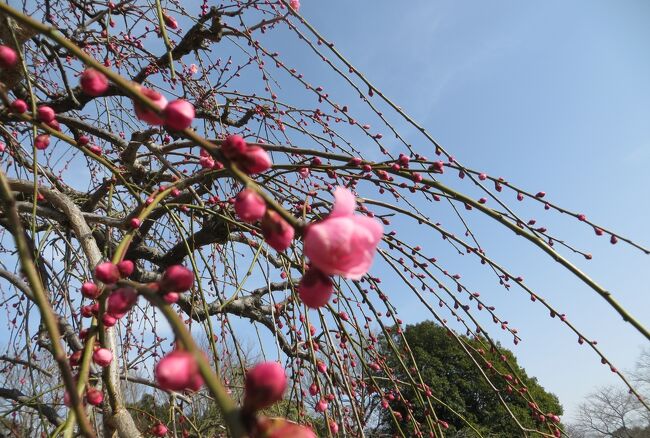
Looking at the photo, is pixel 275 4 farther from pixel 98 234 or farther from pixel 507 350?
pixel 507 350

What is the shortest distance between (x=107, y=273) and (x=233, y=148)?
0.89ft

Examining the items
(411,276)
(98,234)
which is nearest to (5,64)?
(411,276)

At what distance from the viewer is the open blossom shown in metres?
0.47

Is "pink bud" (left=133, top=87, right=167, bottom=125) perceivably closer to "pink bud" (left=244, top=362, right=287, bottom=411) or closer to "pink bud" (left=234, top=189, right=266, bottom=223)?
"pink bud" (left=234, top=189, right=266, bottom=223)

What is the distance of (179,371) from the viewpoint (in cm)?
38

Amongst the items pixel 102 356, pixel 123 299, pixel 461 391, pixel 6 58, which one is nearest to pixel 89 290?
pixel 102 356

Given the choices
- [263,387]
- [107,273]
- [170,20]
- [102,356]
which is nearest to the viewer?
[263,387]

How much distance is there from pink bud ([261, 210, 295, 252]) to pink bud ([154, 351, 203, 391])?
17 cm

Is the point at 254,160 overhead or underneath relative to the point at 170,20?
underneath

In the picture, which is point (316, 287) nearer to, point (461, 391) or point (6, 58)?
point (6, 58)

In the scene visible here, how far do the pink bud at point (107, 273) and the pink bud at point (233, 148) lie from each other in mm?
256

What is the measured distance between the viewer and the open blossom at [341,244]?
1.56 feet

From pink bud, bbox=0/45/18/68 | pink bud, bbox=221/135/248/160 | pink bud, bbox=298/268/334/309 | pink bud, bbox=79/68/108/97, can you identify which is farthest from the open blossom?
pink bud, bbox=0/45/18/68

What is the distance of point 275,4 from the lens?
249cm
